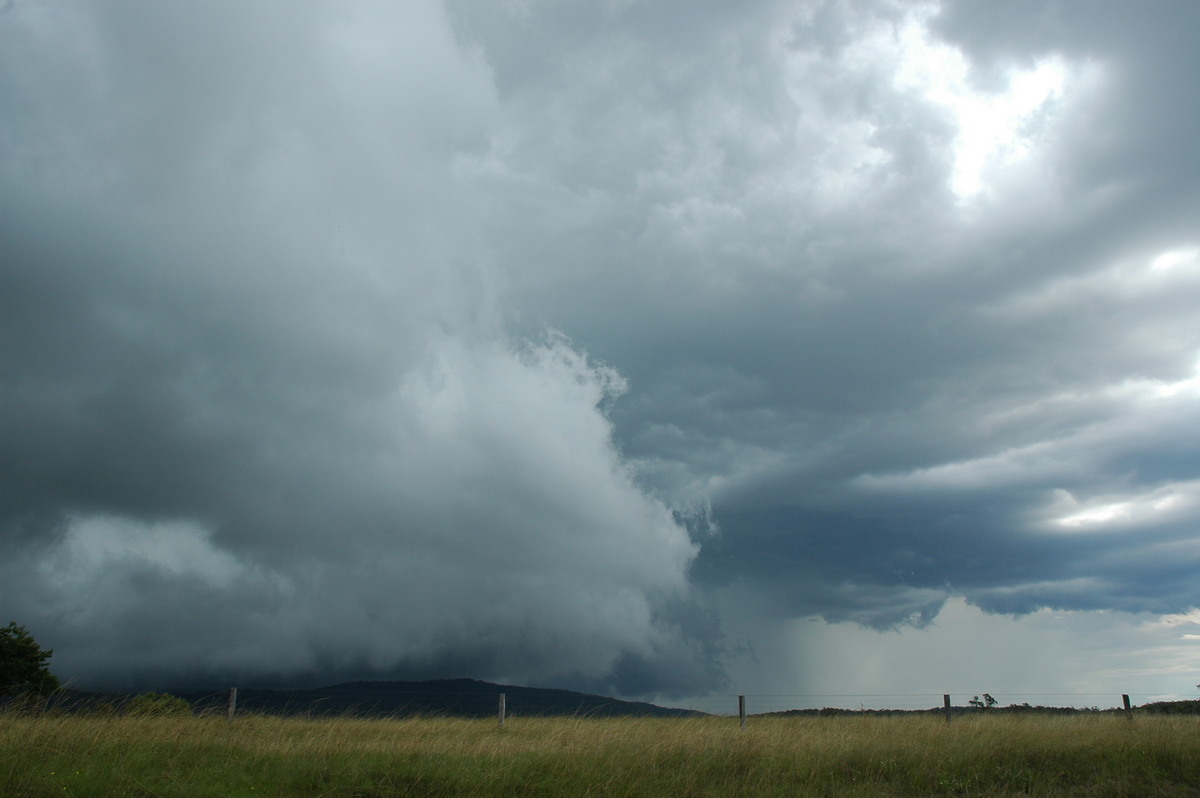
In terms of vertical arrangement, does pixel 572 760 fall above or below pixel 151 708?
below

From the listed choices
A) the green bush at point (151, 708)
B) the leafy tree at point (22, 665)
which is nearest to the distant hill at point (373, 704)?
the green bush at point (151, 708)

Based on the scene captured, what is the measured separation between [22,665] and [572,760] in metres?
40.4

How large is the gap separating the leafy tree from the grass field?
96.4ft

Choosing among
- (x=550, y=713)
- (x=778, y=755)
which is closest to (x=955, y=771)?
(x=778, y=755)

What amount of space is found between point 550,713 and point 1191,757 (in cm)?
1755

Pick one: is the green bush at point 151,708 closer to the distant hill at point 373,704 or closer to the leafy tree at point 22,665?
the distant hill at point 373,704

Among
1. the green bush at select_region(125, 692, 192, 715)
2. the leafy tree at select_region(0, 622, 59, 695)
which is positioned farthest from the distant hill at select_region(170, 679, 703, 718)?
the leafy tree at select_region(0, 622, 59, 695)

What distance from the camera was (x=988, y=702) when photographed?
Result: 36.6 metres

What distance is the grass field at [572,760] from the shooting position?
13.9 m

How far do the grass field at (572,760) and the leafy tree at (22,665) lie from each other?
29.4 metres

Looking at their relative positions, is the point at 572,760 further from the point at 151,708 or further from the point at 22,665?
the point at 22,665

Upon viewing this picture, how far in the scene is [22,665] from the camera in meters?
40.6

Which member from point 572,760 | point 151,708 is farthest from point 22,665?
point 572,760

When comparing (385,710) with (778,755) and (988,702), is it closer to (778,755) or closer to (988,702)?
(778,755)
